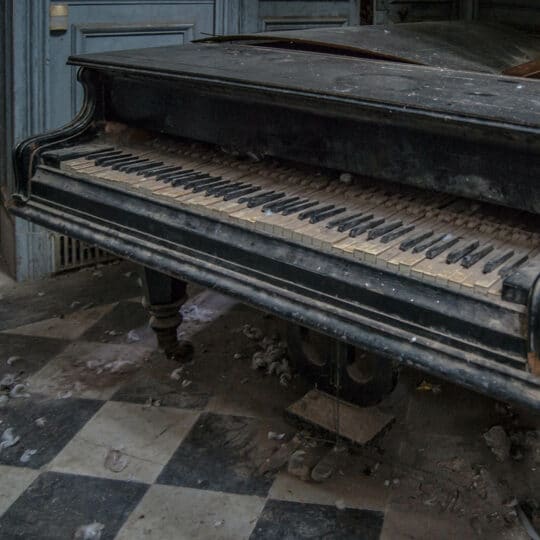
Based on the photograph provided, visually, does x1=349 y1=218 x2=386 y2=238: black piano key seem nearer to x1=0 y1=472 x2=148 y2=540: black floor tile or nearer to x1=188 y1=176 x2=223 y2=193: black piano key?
x1=188 y1=176 x2=223 y2=193: black piano key

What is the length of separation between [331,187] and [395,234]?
34 cm

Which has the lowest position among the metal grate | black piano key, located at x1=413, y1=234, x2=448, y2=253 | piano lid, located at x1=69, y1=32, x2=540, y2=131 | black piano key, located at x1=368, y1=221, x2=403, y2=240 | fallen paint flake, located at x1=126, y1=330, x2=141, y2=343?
fallen paint flake, located at x1=126, y1=330, x2=141, y2=343

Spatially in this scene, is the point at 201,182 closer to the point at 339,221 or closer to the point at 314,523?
the point at 339,221

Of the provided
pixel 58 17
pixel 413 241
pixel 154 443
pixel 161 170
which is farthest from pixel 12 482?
pixel 58 17

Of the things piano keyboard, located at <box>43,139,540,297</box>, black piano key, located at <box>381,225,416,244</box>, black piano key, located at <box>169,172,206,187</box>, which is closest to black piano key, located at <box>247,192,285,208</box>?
piano keyboard, located at <box>43,139,540,297</box>

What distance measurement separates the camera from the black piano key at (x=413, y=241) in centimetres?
155

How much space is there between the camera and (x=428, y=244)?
1.56 m

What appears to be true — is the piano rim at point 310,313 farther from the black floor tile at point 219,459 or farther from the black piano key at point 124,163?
the black floor tile at point 219,459

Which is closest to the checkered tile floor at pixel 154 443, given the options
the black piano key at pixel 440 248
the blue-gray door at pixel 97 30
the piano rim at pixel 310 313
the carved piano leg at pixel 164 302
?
the carved piano leg at pixel 164 302

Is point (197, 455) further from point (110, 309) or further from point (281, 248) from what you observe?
point (110, 309)

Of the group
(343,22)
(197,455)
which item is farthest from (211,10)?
(197,455)

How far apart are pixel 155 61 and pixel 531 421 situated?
1439mm

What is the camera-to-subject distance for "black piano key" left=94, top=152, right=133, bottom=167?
7.03 ft

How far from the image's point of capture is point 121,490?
2.06 meters
